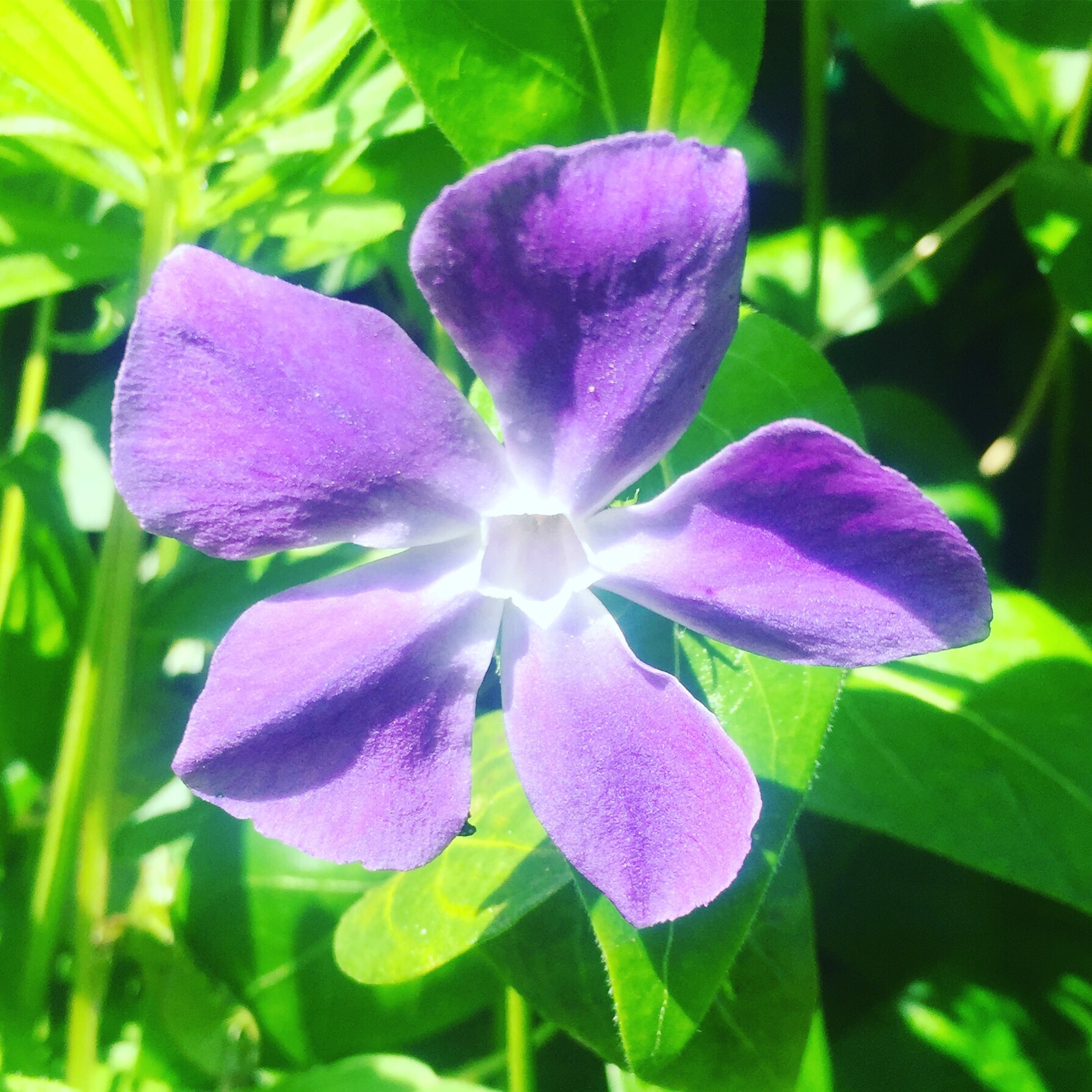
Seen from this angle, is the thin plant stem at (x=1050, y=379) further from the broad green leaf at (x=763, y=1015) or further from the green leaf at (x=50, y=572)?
the green leaf at (x=50, y=572)

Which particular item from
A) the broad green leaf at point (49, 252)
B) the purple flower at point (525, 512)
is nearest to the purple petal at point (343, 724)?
the purple flower at point (525, 512)

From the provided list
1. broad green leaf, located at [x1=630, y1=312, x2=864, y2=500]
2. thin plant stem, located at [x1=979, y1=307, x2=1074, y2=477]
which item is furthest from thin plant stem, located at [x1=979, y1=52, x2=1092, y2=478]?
broad green leaf, located at [x1=630, y1=312, x2=864, y2=500]

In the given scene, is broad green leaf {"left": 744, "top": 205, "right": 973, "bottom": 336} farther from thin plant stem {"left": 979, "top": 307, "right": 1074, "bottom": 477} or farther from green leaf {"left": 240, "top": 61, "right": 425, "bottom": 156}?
green leaf {"left": 240, "top": 61, "right": 425, "bottom": 156}

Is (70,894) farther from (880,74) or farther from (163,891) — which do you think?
(880,74)

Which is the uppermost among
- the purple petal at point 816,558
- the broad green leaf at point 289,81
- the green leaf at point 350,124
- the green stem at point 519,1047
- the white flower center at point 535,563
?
the broad green leaf at point 289,81

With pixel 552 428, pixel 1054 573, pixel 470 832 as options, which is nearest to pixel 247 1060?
pixel 470 832

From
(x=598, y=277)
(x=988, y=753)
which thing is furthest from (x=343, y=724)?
(x=988, y=753)
